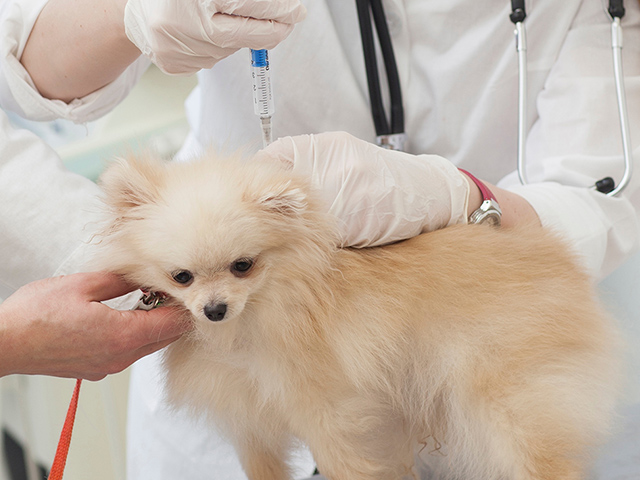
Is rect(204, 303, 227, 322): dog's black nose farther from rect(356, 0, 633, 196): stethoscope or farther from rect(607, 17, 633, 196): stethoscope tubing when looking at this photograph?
rect(607, 17, 633, 196): stethoscope tubing

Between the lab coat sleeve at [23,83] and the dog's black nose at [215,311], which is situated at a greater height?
the lab coat sleeve at [23,83]

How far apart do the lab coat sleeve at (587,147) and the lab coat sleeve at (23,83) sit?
111 centimetres

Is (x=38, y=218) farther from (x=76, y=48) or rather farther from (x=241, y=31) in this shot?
(x=241, y=31)

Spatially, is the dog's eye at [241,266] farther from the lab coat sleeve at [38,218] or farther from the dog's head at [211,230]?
the lab coat sleeve at [38,218]

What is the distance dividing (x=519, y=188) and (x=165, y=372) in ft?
3.18

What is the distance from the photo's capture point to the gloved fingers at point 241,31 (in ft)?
3.41

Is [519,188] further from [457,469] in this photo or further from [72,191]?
[72,191]

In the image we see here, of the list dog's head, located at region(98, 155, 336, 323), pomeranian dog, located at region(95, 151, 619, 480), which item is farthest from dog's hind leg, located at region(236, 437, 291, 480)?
dog's head, located at region(98, 155, 336, 323)

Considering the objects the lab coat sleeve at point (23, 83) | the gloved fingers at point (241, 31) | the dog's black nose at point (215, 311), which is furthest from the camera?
the lab coat sleeve at point (23, 83)

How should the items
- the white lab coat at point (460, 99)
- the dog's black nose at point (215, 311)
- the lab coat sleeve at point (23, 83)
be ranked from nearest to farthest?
the dog's black nose at point (215, 311), the lab coat sleeve at point (23, 83), the white lab coat at point (460, 99)

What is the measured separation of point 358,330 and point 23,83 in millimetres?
960

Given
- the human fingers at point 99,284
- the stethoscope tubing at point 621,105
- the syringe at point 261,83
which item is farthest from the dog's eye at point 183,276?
the stethoscope tubing at point 621,105

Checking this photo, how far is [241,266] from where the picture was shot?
3.28 feet

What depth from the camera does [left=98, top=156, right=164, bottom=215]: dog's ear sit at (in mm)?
981
